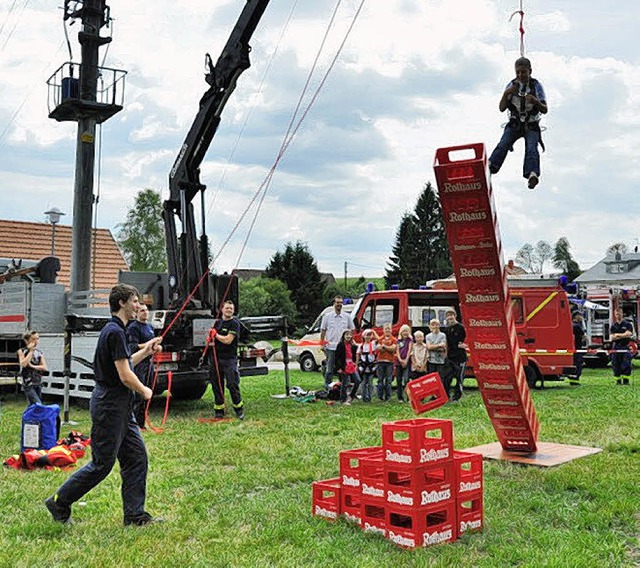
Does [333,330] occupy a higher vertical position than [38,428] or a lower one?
higher

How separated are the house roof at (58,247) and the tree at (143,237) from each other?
99.6 ft

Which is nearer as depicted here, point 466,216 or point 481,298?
point 466,216

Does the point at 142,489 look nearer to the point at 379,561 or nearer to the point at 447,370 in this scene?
the point at 379,561

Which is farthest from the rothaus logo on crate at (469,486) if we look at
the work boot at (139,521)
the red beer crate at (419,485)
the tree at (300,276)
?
the tree at (300,276)

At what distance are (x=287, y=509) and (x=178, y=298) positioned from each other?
8.65 meters

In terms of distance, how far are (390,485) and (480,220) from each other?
2.97m

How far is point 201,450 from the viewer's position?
33.1 ft

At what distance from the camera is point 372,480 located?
6328mm

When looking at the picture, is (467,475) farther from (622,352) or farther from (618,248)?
(618,248)

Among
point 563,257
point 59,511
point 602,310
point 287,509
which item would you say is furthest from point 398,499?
point 563,257

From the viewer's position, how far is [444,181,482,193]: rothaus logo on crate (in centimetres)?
762

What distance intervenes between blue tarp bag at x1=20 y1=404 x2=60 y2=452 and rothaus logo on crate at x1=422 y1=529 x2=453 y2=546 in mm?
5156

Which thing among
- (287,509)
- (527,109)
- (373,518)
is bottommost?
(287,509)

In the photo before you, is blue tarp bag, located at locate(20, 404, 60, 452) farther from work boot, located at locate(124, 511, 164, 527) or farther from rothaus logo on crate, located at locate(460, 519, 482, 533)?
rothaus logo on crate, located at locate(460, 519, 482, 533)
